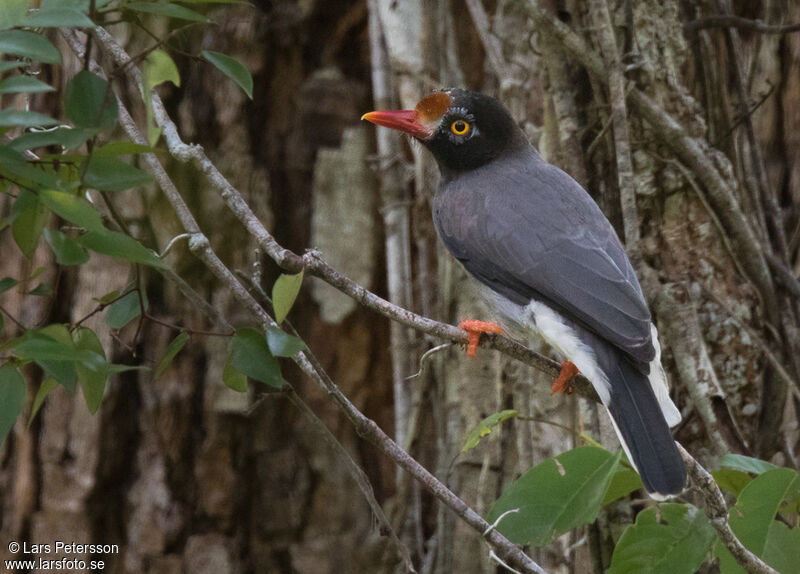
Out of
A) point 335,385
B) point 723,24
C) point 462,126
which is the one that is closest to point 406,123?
point 462,126

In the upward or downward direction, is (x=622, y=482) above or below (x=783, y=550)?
above

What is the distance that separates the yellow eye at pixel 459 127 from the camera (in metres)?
3.25

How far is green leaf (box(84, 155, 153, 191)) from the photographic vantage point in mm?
1521

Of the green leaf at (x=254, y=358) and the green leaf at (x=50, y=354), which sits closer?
the green leaf at (x=50, y=354)

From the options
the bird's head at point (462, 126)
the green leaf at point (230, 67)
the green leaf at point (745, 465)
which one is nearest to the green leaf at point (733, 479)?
the green leaf at point (745, 465)

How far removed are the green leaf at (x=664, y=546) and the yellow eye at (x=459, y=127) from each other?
1.67 meters

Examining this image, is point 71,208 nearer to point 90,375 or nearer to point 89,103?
point 89,103

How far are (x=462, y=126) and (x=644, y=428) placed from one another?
1.47 meters

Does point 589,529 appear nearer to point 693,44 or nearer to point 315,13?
point 693,44

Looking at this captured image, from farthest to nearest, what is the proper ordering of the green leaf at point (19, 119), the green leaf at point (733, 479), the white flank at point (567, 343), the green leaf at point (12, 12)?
the white flank at point (567, 343) < the green leaf at point (733, 479) < the green leaf at point (12, 12) < the green leaf at point (19, 119)

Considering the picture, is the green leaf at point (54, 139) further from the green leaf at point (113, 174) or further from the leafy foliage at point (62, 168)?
the green leaf at point (113, 174)

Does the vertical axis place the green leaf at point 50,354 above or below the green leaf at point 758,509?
above

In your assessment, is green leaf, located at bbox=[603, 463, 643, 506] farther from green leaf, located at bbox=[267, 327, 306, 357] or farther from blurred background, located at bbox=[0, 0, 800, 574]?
green leaf, located at bbox=[267, 327, 306, 357]

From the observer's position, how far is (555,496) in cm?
206
